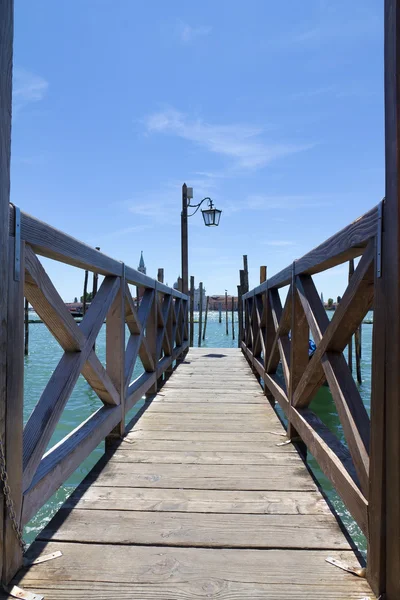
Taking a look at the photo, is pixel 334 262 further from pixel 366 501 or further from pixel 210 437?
pixel 210 437

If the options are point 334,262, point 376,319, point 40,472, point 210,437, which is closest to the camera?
point 376,319

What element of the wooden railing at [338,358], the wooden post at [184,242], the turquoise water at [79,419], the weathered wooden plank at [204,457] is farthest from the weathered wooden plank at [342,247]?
the wooden post at [184,242]

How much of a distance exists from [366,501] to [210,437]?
4.98ft

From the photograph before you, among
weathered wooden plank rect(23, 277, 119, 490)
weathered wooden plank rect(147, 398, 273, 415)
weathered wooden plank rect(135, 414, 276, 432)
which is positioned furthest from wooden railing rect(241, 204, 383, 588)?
weathered wooden plank rect(23, 277, 119, 490)

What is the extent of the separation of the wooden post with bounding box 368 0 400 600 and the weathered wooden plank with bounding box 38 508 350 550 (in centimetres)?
33

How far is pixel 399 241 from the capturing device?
1.16 m

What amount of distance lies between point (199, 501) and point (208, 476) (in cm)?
28

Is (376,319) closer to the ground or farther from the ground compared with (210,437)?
farther from the ground

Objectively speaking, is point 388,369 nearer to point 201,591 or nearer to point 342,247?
point 342,247

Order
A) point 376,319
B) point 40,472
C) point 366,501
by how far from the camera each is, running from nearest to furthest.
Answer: point 376,319, point 366,501, point 40,472

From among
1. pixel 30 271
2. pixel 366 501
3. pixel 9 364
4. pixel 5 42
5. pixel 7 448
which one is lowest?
pixel 366 501

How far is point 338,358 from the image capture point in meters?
1.81

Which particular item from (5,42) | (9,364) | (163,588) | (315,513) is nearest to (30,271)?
(9,364)

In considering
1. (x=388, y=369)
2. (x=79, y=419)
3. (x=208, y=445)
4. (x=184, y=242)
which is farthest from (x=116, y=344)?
(x=184, y=242)
